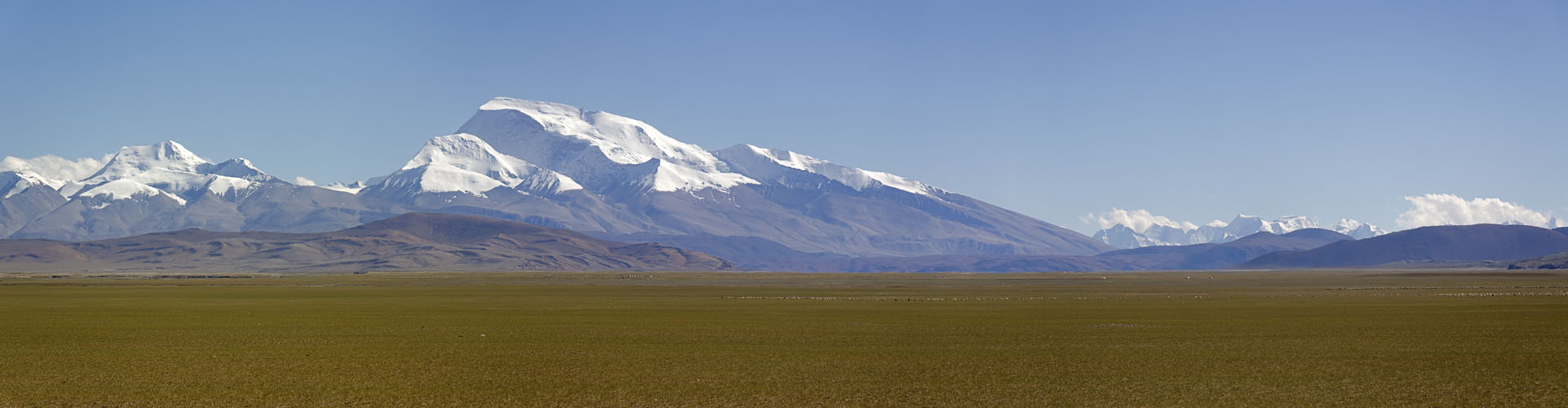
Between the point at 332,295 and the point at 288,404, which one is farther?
the point at 332,295

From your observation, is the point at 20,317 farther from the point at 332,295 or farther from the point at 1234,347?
the point at 1234,347

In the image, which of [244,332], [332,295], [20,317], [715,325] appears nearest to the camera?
[244,332]

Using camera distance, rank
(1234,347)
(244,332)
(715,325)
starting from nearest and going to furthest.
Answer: (1234,347), (244,332), (715,325)

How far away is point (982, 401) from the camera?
29.3 meters

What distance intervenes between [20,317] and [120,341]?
22.7 meters

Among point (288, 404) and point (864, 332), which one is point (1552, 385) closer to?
point (864, 332)

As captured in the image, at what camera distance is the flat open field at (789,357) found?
30.1m

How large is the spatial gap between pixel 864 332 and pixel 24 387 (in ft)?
100

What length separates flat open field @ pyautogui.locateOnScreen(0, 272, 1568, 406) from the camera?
30.1 m

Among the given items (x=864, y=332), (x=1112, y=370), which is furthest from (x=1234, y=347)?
(x=864, y=332)

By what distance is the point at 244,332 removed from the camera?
5106cm

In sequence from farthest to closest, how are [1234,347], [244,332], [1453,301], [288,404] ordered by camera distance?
[1453,301] < [244,332] < [1234,347] < [288,404]

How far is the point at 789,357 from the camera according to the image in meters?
39.9

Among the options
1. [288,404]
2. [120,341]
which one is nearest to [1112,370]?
[288,404]
